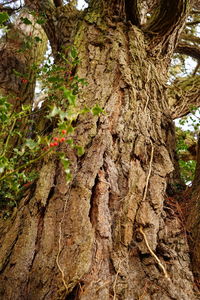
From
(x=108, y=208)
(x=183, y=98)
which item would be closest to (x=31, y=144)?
(x=108, y=208)

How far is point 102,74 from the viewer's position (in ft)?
6.83

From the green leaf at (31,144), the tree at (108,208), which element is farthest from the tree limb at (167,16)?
the green leaf at (31,144)

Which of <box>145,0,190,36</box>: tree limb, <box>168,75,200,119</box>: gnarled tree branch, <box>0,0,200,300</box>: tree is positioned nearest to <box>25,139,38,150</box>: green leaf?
<box>0,0,200,300</box>: tree

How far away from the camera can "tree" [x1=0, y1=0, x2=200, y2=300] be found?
45.8 inches

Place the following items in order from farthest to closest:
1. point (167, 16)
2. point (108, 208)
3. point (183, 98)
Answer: point (183, 98) → point (167, 16) → point (108, 208)

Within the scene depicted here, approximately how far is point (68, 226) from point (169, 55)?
2510 mm

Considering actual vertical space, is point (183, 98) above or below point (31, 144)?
above

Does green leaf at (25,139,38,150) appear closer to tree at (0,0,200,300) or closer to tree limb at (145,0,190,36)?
tree at (0,0,200,300)

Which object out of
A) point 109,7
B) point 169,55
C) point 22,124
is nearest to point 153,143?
point 22,124

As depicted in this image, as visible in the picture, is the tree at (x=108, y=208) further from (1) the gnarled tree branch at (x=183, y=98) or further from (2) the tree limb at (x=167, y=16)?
(1) the gnarled tree branch at (x=183, y=98)

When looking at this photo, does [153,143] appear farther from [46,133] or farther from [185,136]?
[185,136]

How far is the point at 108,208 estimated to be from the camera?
1411 mm

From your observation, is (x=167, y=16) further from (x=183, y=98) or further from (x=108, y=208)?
(x=108, y=208)

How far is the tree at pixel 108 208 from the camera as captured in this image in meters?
1.16
